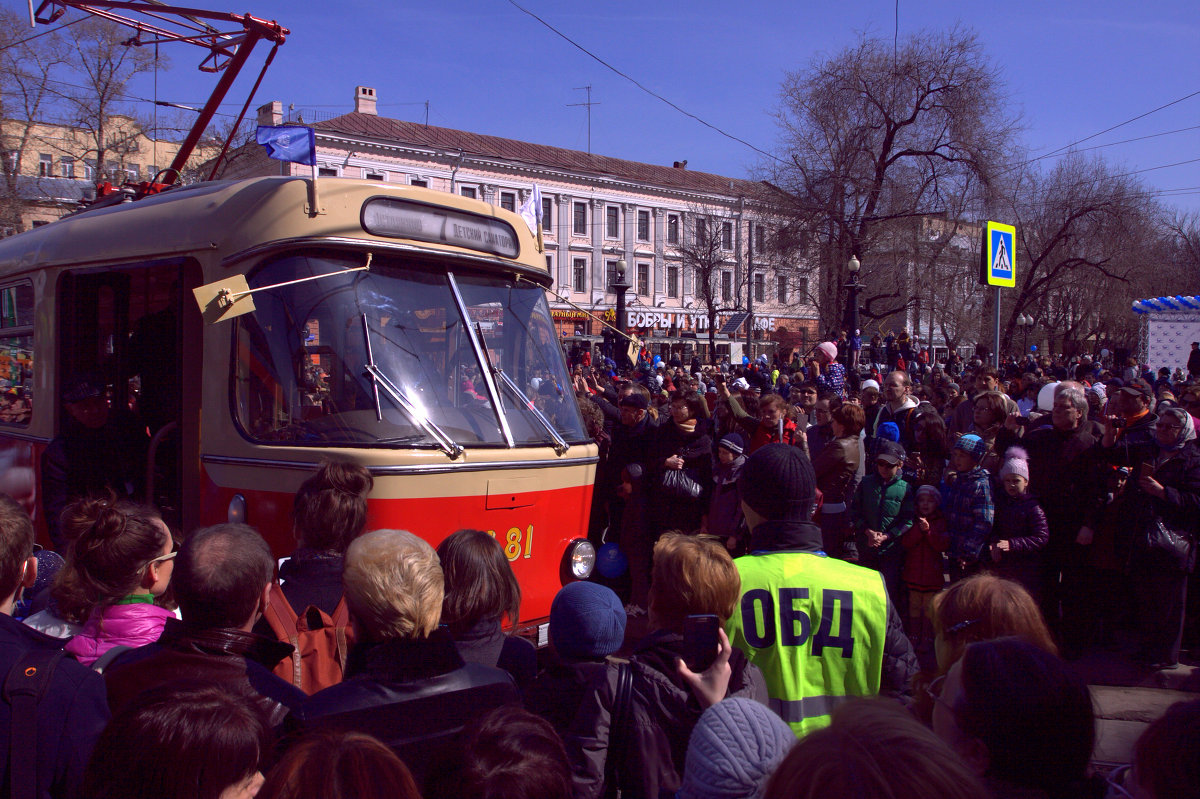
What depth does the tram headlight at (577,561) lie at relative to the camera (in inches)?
194

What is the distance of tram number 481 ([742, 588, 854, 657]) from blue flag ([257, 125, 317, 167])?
11.9ft

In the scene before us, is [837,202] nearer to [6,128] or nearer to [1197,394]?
[1197,394]

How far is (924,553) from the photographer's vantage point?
5.62 meters

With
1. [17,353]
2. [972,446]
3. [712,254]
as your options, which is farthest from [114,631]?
[712,254]

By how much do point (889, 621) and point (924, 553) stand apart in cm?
313

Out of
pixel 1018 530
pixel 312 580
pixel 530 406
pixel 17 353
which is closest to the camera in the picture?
pixel 312 580

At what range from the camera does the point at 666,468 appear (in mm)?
6660

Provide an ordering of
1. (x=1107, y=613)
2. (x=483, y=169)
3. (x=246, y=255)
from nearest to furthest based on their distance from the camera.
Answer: (x=246, y=255), (x=1107, y=613), (x=483, y=169)

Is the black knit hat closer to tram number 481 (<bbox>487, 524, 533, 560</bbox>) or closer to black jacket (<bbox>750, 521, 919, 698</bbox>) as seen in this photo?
black jacket (<bbox>750, 521, 919, 698</bbox>)

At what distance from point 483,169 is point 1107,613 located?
50.3 m

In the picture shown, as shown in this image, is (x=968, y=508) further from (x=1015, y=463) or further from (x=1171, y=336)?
(x=1171, y=336)

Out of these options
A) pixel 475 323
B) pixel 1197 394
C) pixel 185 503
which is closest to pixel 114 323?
pixel 185 503

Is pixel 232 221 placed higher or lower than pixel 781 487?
higher

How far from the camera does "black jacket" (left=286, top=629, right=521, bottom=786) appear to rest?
223cm
